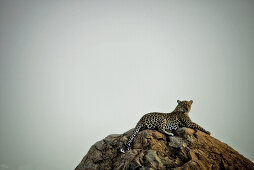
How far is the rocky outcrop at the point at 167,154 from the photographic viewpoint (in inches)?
312

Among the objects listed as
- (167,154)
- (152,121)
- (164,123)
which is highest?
(152,121)

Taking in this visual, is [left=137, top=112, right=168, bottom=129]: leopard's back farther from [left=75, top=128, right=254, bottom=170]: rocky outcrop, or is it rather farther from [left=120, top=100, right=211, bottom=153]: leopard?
[left=75, top=128, right=254, bottom=170]: rocky outcrop

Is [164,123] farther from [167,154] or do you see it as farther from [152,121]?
[167,154]

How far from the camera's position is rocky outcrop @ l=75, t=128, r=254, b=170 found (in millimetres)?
7934

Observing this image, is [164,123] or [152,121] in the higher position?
[152,121]

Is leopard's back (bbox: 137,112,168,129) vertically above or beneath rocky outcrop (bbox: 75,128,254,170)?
above

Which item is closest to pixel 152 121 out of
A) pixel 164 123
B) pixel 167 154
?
pixel 164 123

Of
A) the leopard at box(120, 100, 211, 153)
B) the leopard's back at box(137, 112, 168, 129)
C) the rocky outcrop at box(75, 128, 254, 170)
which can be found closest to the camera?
the rocky outcrop at box(75, 128, 254, 170)

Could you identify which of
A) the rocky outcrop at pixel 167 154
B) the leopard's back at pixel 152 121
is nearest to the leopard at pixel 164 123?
the leopard's back at pixel 152 121

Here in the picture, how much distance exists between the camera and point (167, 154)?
28.8 feet

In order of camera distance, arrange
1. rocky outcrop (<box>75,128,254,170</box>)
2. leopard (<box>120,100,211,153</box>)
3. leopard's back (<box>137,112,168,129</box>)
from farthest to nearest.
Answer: leopard's back (<box>137,112,168,129</box>) < leopard (<box>120,100,211,153</box>) < rocky outcrop (<box>75,128,254,170</box>)

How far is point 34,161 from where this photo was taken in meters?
137

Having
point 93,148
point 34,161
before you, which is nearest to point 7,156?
point 34,161

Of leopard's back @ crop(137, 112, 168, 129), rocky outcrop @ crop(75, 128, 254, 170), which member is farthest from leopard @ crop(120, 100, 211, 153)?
rocky outcrop @ crop(75, 128, 254, 170)
